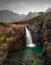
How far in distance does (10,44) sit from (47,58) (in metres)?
2.26

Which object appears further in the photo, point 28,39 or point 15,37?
point 28,39

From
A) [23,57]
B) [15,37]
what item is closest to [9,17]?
[15,37]

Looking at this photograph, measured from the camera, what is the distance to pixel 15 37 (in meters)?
7.38

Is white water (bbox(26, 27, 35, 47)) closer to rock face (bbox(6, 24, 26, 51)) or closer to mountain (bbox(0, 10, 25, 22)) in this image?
rock face (bbox(6, 24, 26, 51))

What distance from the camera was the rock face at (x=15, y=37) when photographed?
7.11 m

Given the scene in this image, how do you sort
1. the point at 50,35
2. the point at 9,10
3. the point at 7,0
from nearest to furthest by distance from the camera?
the point at 50,35, the point at 7,0, the point at 9,10

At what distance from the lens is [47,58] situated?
214 inches

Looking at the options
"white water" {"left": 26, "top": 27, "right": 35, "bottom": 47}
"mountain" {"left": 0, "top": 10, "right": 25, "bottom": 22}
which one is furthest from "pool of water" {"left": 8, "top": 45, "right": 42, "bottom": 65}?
"mountain" {"left": 0, "top": 10, "right": 25, "bottom": 22}

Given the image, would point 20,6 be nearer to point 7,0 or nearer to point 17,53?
point 7,0

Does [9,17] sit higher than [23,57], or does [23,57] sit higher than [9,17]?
[9,17]

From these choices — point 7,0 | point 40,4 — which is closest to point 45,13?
point 40,4

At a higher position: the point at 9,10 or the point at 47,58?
the point at 9,10

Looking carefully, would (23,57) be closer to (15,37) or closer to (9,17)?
(15,37)

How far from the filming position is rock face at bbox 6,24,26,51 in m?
7.11
